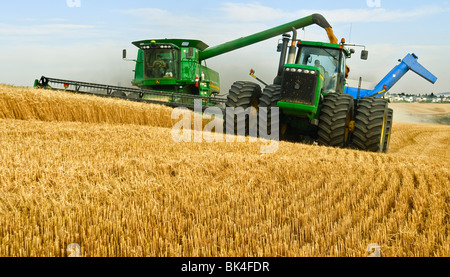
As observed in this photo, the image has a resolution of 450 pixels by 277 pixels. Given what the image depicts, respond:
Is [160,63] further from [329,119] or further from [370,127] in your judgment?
[370,127]

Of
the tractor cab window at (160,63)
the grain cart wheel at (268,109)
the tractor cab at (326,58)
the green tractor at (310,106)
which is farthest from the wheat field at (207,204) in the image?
the tractor cab window at (160,63)

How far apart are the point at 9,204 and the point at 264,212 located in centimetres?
188

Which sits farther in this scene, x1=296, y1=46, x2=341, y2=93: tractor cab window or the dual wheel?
x1=296, y1=46, x2=341, y2=93: tractor cab window

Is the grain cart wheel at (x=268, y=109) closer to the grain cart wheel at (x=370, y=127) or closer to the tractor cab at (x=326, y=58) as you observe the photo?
the tractor cab at (x=326, y=58)

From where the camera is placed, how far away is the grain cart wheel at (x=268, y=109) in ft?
26.7

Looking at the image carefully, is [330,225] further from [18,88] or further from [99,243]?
[18,88]

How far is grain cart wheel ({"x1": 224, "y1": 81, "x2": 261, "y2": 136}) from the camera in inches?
332

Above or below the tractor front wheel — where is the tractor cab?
above

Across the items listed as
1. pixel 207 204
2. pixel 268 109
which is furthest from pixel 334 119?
pixel 207 204

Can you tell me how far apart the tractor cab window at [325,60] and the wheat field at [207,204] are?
3.26m

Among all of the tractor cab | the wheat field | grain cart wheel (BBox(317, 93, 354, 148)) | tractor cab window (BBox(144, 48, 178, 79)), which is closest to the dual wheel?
grain cart wheel (BBox(317, 93, 354, 148))

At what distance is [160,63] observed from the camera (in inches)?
535

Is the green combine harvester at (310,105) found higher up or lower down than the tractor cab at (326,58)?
lower down

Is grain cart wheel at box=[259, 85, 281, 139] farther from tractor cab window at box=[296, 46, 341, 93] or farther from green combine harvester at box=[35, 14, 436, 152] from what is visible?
tractor cab window at box=[296, 46, 341, 93]
